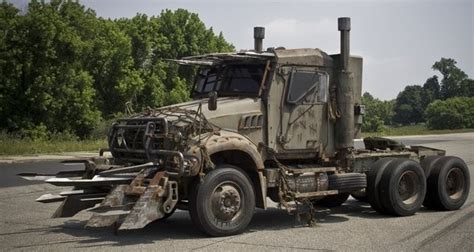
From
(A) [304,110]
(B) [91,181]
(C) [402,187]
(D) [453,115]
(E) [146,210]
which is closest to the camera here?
(E) [146,210]

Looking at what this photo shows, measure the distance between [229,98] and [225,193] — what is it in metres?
1.90

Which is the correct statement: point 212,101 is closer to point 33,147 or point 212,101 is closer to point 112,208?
point 112,208

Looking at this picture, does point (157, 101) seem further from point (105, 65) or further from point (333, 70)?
point (333, 70)

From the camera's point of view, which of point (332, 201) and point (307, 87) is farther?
point (332, 201)

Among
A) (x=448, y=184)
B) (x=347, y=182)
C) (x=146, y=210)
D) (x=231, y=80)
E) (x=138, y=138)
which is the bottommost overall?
(x=448, y=184)

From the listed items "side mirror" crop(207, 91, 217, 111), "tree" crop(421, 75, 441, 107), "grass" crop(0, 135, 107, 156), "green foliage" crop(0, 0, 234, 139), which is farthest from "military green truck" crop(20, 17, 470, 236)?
"tree" crop(421, 75, 441, 107)

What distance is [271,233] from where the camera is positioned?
9281 millimetres

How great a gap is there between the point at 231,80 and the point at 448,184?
4.97 metres

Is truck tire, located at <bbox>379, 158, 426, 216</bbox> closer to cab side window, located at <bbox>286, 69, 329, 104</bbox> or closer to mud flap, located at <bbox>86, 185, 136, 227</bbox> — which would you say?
cab side window, located at <bbox>286, 69, 329, 104</bbox>

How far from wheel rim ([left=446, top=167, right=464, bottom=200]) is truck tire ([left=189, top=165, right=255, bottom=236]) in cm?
492

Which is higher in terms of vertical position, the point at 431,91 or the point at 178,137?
the point at 431,91

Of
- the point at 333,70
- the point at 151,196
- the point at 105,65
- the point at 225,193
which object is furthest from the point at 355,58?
the point at 105,65

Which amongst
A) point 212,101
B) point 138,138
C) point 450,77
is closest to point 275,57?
point 212,101

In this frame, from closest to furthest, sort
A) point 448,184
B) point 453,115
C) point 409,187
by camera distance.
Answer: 1. point 409,187
2. point 448,184
3. point 453,115
